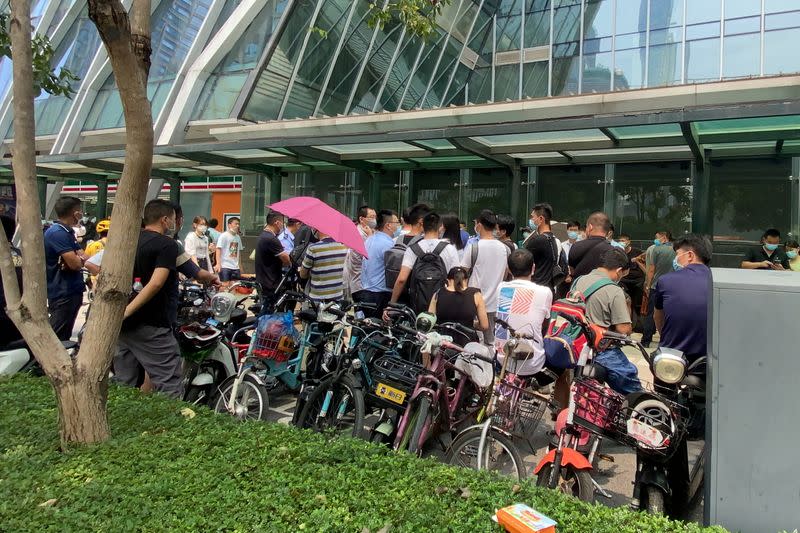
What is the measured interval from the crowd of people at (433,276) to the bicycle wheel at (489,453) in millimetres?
673

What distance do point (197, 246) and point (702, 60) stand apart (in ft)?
41.7

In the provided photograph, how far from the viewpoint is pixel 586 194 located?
13320 mm

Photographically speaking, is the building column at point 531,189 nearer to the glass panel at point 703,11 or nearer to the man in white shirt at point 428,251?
the glass panel at point 703,11

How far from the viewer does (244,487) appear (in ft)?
9.13

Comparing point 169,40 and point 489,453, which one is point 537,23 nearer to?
point 169,40

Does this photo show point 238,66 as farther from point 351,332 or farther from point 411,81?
point 351,332

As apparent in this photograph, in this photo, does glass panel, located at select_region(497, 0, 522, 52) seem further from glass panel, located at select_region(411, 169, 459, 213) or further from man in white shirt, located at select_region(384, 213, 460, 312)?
man in white shirt, located at select_region(384, 213, 460, 312)

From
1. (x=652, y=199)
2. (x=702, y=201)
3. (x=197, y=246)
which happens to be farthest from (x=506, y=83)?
(x=197, y=246)

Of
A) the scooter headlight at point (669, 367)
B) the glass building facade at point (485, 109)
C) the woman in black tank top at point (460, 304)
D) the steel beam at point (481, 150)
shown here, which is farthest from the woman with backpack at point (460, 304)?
the steel beam at point (481, 150)

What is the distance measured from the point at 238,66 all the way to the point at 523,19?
905 centimetres

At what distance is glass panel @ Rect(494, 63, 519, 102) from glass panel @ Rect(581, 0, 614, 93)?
2.11 meters

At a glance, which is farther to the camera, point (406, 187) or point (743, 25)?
point (406, 187)

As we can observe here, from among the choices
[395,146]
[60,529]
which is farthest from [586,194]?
[60,529]

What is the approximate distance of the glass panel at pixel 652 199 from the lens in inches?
482
